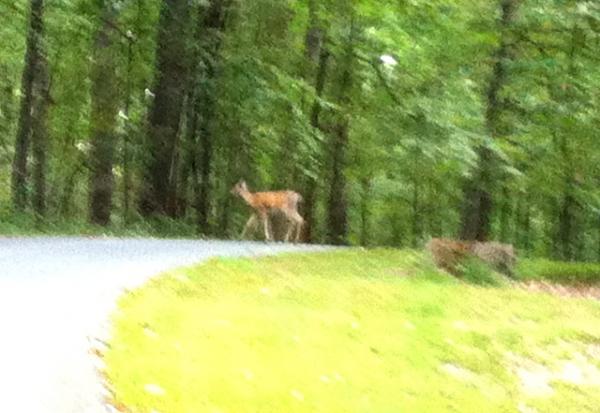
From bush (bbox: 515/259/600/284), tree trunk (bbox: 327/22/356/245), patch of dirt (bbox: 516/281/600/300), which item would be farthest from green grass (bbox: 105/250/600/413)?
tree trunk (bbox: 327/22/356/245)

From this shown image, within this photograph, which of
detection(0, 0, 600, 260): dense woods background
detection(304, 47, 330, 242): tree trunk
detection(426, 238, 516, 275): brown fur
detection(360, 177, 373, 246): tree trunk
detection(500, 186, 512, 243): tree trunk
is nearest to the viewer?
detection(426, 238, 516, 275): brown fur

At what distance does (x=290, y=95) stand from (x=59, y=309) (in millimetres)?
16606

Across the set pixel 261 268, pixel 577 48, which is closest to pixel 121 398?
pixel 261 268

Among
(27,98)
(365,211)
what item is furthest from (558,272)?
(365,211)

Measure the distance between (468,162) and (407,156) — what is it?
3.12m

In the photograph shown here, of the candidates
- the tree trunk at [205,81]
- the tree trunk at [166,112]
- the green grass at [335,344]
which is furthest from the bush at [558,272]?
the tree trunk at [166,112]

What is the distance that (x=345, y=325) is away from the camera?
37.0ft

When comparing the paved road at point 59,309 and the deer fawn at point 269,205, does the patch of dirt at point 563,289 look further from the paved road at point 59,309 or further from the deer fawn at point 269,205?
the paved road at point 59,309

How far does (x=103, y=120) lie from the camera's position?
78.8ft

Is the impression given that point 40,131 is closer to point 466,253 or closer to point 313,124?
point 313,124

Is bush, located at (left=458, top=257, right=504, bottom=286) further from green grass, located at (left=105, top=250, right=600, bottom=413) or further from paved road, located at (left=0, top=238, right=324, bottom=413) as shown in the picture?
paved road, located at (left=0, top=238, right=324, bottom=413)

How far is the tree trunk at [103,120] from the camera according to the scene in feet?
78.6

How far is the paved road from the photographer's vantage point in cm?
662

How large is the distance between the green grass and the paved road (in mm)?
246
